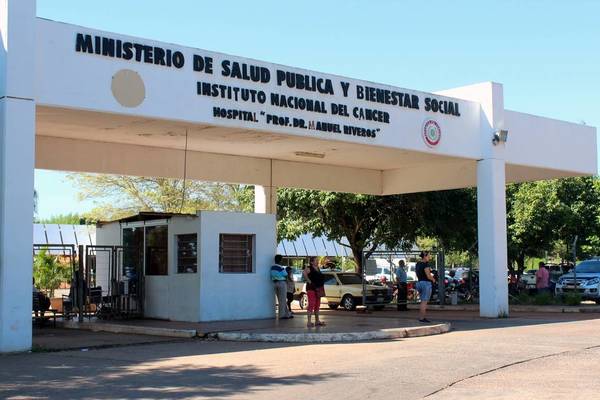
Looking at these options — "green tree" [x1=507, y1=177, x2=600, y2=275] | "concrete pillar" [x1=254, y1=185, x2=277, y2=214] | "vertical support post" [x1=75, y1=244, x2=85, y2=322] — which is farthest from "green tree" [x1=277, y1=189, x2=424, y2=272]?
"vertical support post" [x1=75, y1=244, x2=85, y2=322]

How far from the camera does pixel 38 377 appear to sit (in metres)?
11.1

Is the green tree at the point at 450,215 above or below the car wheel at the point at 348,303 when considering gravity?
above

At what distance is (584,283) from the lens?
2917 centimetres

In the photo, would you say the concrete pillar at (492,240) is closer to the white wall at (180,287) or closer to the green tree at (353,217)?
the green tree at (353,217)

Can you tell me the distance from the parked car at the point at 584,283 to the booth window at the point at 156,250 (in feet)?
48.4

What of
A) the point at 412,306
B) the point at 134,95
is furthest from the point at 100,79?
the point at 412,306

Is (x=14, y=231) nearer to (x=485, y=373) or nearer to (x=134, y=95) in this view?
(x=134, y=95)

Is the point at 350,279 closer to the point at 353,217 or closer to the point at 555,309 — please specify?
the point at 353,217

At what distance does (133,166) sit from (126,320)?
4.50m

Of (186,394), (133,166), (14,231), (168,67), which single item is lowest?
(186,394)

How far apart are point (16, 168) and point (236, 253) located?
7113 mm

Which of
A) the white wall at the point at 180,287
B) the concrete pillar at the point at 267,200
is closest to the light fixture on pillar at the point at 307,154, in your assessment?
the concrete pillar at the point at 267,200

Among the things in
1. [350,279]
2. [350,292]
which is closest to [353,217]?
[350,279]

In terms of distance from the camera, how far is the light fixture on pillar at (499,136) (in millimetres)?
22656
